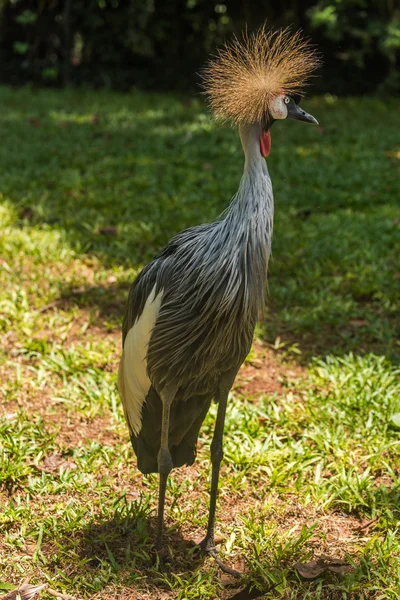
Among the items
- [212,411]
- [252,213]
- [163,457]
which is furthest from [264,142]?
[212,411]

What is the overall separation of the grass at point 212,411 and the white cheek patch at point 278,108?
178 cm

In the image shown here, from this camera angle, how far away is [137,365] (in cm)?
282

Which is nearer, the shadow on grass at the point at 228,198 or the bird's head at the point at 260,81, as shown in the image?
the bird's head at the point at 260,81

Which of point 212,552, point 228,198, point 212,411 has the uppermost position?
point 228,198

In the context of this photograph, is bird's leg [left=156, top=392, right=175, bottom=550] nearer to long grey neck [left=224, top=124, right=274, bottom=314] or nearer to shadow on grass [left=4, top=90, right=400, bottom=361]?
long grey neck [left=224, top=124, right=274, bottom=314]

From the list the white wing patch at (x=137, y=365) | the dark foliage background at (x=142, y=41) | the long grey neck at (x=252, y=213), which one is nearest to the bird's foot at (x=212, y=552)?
the white wing patch at (x=137, y=365)

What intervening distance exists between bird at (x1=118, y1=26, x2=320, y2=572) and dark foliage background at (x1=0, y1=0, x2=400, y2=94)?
35.0ft

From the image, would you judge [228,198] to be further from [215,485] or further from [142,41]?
[142,41]

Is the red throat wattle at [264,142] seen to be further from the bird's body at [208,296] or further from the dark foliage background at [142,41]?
the dark foliage background at [142,41]

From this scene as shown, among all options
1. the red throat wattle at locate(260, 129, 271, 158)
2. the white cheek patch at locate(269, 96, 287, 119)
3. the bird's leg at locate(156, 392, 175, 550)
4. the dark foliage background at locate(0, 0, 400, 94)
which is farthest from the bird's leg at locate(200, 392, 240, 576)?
the dark foliage background at locate(0, 0, 400, 94)

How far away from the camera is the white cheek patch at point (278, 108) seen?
2418 millimetres

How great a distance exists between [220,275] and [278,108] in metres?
0.64

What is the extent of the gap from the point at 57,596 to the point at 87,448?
98 centimetres

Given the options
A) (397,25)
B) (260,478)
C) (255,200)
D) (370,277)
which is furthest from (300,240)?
(397,25)
